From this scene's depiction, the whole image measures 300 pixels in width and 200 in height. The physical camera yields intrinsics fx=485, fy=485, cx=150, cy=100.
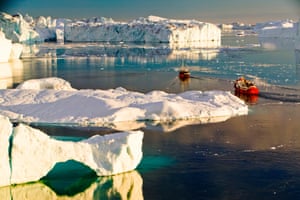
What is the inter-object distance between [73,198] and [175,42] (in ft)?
162

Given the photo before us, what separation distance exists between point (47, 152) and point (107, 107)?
191 inches

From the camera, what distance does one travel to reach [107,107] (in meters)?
11.5

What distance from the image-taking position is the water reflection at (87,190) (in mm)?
6516

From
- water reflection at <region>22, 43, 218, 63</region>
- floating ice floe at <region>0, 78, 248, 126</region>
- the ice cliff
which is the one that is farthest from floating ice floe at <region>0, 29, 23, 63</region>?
the ice cliff

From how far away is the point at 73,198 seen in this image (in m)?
6.54

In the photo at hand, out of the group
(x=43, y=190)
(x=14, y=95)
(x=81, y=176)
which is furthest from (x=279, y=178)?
(x=14, y=95)

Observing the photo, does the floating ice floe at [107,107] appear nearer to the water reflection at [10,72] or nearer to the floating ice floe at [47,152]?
the floating ice floe at [47,152]

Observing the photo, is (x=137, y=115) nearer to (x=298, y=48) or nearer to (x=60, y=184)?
(x=60, y=184)

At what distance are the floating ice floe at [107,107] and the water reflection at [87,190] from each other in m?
3.98

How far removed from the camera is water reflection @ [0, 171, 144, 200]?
6516 millimetres

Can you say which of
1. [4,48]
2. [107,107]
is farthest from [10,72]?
[107,107]

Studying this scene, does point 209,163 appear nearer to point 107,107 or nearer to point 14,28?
point 107,107

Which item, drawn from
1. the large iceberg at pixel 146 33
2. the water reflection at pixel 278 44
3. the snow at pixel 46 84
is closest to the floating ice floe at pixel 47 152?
the snow at pixel 46 84

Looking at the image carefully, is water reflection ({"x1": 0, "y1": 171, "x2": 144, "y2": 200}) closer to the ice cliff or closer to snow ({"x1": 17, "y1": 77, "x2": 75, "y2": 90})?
snow ({"x1": 17, "y1": 77, "x2": 75, "y2": 90})
